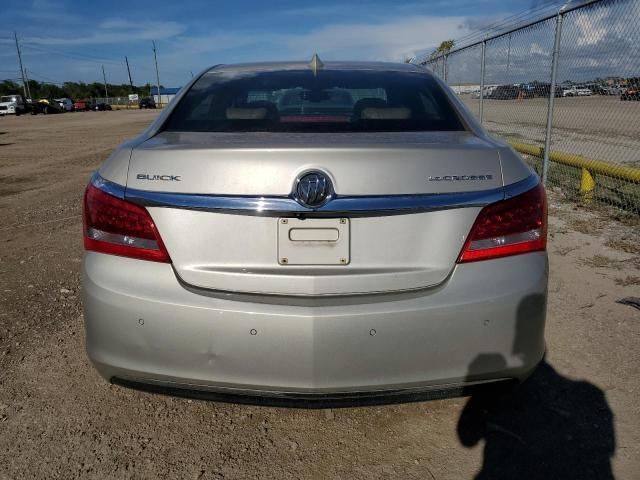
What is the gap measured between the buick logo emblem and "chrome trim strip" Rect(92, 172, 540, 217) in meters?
0.02

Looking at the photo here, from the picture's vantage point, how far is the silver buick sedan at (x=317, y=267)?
1797 mm

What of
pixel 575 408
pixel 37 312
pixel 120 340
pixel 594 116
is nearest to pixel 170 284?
pixel 120 340

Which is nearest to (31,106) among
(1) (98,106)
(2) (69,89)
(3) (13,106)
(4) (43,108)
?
(4) (43,108)

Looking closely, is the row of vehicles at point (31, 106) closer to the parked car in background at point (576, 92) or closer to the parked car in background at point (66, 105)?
the parked car in background at point (66, 105)

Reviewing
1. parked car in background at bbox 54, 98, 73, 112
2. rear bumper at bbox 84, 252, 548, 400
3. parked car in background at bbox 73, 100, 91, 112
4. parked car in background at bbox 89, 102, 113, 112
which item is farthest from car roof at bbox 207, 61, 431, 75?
parked car in background at bbox 89, 102, 113, 112

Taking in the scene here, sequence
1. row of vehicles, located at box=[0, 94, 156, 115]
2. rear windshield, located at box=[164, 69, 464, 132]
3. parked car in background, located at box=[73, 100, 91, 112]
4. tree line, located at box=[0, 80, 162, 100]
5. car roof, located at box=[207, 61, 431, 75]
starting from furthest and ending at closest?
1. tree line, located at box=[0, 80, 162, 100]
2. parked car in background, located at box=[73, 100, 91, 112]
3. row of vehicles, located at box=[0, 94, 156, 115]
4. car roof, located at box=[207, 61, 431, 75]
5. rear windshield, located at box=[164, 69, 464, 132]

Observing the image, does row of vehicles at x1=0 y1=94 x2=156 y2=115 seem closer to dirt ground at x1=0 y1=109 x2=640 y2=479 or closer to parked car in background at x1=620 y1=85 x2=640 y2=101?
parked car in background at x1=620 y1=85 x2=640 y2=101

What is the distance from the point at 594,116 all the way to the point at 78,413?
8.10 metres

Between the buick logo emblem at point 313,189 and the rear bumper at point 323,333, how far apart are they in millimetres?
331

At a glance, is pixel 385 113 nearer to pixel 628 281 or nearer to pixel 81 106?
pixel 628 281

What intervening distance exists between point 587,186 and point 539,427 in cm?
515

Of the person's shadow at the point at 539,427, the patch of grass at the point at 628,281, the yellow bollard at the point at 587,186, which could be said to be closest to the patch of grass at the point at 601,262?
the patch of grass at the point at 628,281

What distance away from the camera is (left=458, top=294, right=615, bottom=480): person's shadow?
2.12 metres

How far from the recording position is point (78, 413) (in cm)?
256
